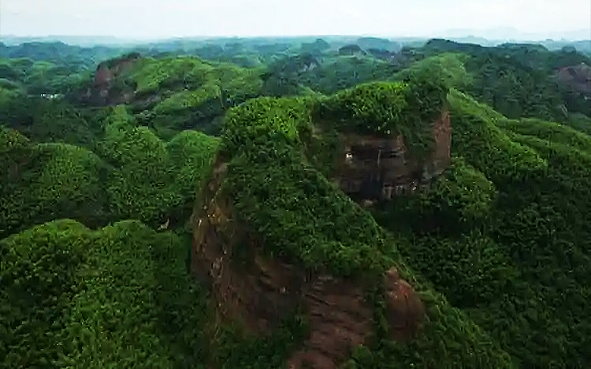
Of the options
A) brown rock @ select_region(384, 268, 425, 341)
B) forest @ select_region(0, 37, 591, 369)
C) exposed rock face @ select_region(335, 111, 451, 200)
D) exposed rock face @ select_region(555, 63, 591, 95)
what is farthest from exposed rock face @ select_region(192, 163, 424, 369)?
exposed rock face @ select_region(555, 63, 591, 95)

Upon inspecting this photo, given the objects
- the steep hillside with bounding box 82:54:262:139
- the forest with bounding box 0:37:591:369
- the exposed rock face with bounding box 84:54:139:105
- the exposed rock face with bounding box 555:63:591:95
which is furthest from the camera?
the exposed rock face with bounding box 555:63:591:95

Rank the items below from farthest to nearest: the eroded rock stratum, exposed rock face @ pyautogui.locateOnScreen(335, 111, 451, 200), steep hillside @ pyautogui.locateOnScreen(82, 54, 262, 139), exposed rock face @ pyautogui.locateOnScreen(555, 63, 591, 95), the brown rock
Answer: exposed rock face @ pyautogui.locateOnScreen(555, 63, 591, 95) < steep hillside @ pyautogui.locateOnScreen(82, 54, 262, 139) < exposed rock face @ pyautogui.locateOnScreen(335, 111, 451, 200) < the eroded rock stratum < the brown rock

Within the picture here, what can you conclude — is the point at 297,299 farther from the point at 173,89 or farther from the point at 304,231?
the point at 173,89

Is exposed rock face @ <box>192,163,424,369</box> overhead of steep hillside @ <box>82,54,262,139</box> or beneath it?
beneath

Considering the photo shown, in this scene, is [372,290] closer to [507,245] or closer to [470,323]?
[470,323]

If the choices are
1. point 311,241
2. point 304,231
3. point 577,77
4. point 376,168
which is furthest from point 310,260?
point 577,77

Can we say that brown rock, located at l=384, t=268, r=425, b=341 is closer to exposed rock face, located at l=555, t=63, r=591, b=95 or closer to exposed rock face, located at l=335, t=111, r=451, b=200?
exposed rock face, located at l=335, t=111, r=451, b=200

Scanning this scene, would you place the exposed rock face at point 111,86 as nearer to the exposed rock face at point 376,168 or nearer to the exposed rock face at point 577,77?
the exposed rock face at point 577,77
